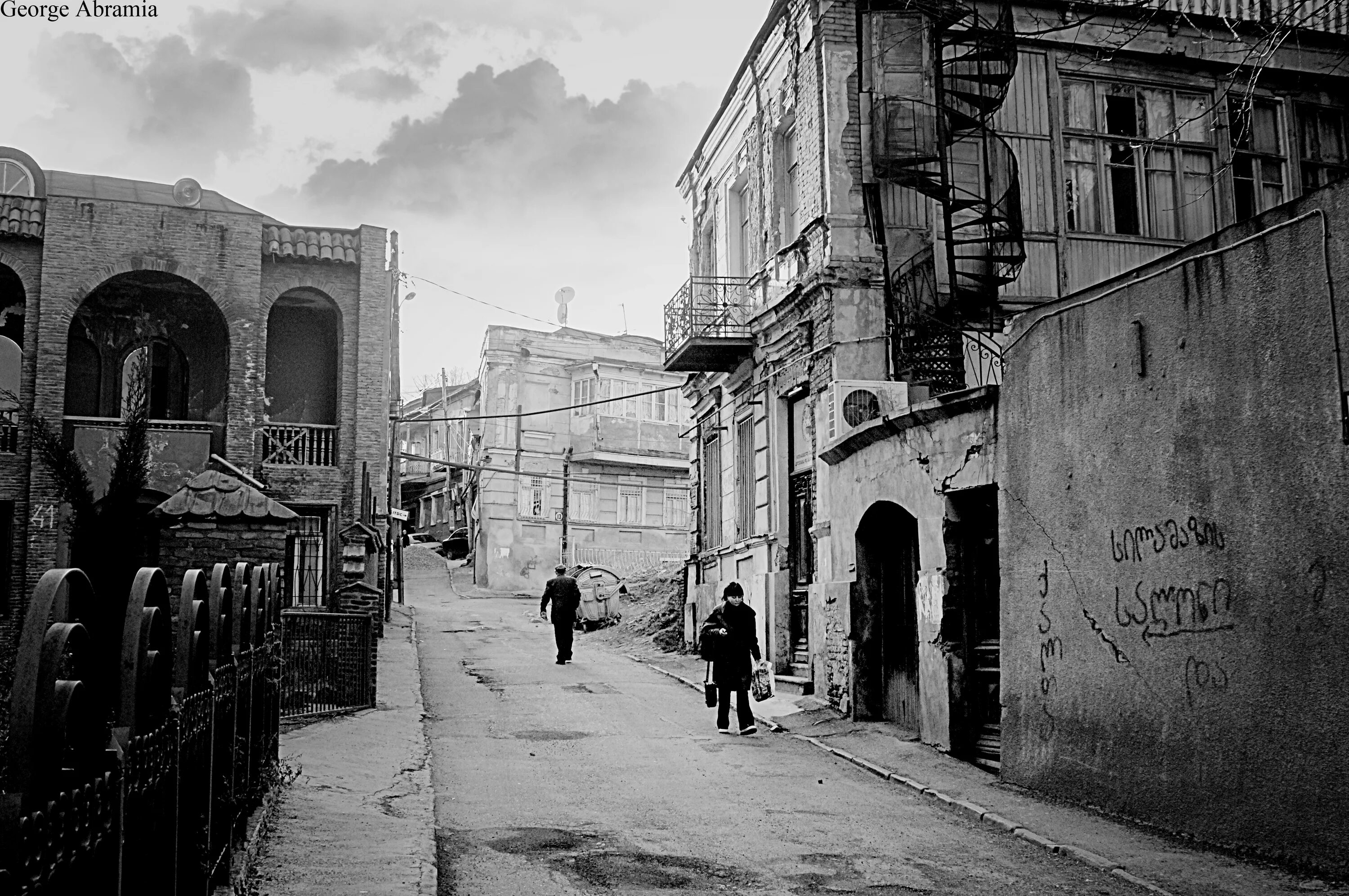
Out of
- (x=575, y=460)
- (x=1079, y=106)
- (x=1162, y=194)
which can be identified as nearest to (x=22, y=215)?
(x=1079, y=106)

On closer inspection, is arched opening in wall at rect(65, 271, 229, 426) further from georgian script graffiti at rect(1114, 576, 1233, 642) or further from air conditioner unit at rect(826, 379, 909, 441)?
georgian script graffiti at rect(1114, 576, 1233, 642)

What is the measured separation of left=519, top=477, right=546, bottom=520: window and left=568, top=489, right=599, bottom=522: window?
1175mm

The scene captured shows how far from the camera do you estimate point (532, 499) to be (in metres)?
46.7

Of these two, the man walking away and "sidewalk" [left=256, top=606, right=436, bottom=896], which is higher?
the man walking away

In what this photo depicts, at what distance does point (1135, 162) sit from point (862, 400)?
569 cm

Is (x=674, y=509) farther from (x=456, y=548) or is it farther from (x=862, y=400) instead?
(x=862, y=400)

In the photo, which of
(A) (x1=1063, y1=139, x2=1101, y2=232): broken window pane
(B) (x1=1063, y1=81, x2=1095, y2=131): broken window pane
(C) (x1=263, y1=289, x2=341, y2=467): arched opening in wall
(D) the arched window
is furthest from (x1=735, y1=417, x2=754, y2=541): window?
(D) the arched window

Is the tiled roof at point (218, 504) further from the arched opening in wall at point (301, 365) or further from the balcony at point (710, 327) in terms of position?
the arched opening in wall at point (301, 365)

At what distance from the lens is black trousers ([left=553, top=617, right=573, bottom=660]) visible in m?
20.6

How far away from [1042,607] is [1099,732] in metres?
1.26

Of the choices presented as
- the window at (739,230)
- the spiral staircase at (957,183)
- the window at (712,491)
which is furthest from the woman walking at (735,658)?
the window at (739,230)

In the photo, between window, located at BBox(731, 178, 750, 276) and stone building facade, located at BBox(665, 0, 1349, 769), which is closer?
stone building facade, located at BBox(665, 0, 1349, 769)

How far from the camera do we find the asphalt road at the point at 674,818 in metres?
6.97

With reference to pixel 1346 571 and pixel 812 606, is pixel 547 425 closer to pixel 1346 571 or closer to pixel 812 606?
pixel 812 606
